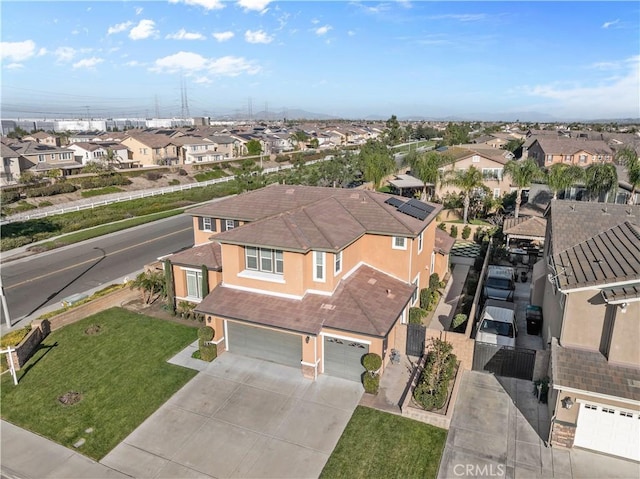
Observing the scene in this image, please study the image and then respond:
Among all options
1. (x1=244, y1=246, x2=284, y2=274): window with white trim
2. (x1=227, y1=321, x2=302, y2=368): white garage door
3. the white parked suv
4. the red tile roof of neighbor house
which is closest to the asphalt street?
the red tile roof of neighbor house

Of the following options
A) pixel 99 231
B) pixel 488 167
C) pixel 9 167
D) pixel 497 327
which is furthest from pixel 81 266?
pixel 9 167

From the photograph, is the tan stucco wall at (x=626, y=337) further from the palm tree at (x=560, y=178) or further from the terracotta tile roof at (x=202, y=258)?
the palm tree at (x=560, y=178)

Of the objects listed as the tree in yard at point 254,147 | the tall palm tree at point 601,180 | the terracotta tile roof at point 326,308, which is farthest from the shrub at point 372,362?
the tree in yard at point 254,147

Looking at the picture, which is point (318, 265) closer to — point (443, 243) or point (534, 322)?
point (534, 322)

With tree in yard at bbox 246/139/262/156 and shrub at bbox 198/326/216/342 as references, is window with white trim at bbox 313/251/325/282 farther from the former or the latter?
tree in yard at bbox 246/139/262/156

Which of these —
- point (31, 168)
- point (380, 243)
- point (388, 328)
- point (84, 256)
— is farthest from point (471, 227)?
point (31, 168)

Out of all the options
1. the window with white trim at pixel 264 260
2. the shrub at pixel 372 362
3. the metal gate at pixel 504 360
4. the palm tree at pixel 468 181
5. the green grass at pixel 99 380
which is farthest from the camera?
the palm tree at pixel 468 181
